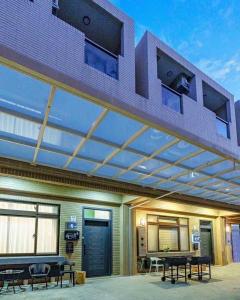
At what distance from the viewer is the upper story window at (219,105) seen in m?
12.3

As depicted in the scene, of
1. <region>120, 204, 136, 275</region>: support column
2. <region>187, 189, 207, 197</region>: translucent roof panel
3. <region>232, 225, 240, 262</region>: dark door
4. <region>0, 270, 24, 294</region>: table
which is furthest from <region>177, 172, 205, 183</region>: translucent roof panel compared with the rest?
<region>232, 225, 240, 262</region>: dark door

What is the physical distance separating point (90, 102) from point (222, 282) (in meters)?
8.25

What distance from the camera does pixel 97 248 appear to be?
411 inches

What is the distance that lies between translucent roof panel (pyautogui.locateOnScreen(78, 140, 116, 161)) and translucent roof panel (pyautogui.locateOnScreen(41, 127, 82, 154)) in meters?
0.23

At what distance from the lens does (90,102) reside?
434cm

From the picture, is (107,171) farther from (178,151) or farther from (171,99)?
(171,99)

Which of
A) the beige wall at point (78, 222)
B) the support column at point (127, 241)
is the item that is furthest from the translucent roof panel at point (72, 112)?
the support column at point (127, 241)

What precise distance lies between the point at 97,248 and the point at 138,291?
2953 mm

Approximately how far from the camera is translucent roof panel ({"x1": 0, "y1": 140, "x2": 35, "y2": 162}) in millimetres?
5941

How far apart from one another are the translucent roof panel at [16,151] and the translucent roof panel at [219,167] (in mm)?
4389

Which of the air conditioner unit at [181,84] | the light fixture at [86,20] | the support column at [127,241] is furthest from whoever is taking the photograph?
the air conditioner unit at [181,84]

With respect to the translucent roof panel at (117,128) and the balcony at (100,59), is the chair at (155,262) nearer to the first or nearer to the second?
the balcony at (100,59)

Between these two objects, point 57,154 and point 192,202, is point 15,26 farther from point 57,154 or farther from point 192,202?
point 192,202

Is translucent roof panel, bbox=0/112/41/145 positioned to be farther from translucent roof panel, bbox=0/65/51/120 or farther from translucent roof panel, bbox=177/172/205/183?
translucent roof panel, bbox=177/172/205/183
